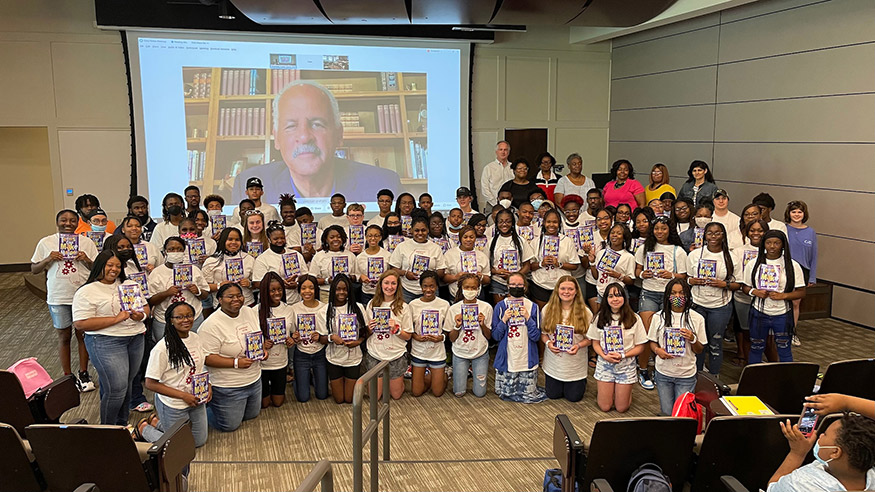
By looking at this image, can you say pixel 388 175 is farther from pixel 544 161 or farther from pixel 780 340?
pixel 780 340

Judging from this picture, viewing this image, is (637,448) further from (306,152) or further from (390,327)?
(306,152)

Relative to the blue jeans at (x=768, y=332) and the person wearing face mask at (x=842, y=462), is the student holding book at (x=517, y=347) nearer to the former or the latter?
the blue jeans at (x=768, y=332)

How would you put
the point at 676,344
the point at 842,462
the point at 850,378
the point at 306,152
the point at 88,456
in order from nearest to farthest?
1. the point at 842,462
2. the point at 88,456
3. the point at 850,378
4. the point at 676,344
5. the point at 306,152

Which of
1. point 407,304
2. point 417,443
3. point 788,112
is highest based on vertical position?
point 788,112

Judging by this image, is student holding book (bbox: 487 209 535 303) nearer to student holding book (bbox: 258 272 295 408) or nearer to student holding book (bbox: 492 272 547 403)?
student holding book (bbox: 492 272 547 403)

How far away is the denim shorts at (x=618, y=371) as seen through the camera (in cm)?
552

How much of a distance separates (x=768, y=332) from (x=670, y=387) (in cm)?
130

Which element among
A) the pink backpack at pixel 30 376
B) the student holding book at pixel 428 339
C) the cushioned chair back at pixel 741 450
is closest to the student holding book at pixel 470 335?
the student holding book at pixel 428 339

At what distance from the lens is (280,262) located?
20.3 ft

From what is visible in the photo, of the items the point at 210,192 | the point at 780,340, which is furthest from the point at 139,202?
the point at 780,340

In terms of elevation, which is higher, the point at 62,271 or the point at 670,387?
the point at 62,271

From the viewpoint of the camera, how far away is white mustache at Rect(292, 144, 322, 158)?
33.2 ft

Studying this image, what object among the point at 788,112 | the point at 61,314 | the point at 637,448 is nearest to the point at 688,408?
the point at 637,448

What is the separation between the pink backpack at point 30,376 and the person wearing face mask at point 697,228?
5527mm
